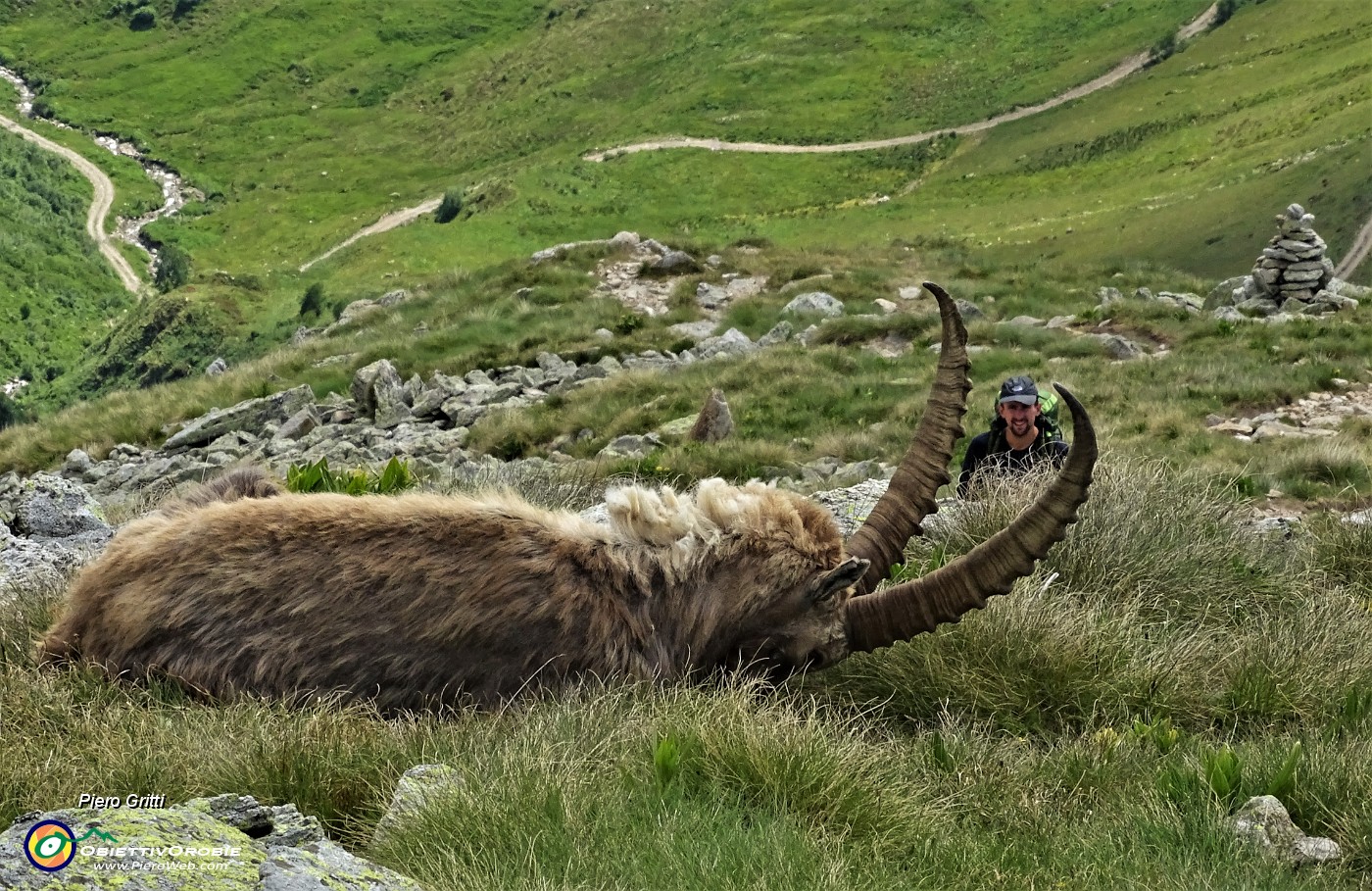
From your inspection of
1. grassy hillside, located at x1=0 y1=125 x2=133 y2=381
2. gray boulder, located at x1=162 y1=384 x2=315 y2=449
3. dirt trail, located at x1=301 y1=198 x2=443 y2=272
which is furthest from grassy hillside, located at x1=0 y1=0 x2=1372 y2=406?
gray boulder, located at x1=162 y1=384 x2=315 y2=449

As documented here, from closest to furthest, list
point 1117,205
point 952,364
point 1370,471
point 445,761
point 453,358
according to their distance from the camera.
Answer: point 445,761, point 952,364, point 1370,471, point 453,358, point 1117,205

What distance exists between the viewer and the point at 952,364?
5340 mm

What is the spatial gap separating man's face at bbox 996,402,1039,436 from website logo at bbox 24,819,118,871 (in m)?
7.29

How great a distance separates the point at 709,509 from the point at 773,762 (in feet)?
5.45

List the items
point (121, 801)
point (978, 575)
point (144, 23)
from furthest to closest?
point (144, 23) → point (978, 575) → point (121, 801)

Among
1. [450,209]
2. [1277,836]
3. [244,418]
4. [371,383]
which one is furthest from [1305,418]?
[450,209]

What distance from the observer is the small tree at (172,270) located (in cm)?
8649

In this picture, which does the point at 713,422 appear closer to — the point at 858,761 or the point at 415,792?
the point at 858,761

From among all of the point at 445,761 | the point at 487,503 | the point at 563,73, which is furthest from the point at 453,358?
the point at 563,73

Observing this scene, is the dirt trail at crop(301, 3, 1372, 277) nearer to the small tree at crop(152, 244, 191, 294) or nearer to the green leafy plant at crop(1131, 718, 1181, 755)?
the small tree at crop(152, 244, 191, 294)

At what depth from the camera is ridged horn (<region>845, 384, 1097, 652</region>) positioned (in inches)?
191

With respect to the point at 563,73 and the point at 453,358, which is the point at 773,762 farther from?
the point at 563,73

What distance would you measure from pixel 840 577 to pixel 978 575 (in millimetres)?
610

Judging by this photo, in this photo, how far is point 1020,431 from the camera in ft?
29.1
